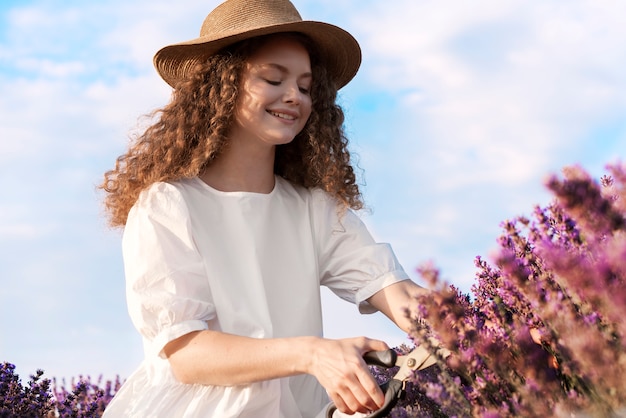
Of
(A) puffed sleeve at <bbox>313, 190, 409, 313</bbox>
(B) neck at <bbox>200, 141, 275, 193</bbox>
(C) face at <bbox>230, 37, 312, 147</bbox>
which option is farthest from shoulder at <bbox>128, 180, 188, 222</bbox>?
(A) puffed sleeve at <bbox>313, 190, 409, 313</bbox>

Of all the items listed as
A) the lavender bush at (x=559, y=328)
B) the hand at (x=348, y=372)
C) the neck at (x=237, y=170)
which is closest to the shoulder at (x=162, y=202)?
the neck at (x=237, y=170)

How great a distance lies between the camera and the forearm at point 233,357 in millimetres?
2143

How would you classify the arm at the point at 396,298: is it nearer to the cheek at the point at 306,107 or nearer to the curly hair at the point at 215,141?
the curly hair at the point at 215,141

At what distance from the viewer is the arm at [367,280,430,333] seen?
289cm

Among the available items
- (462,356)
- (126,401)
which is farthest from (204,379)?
(462,356)

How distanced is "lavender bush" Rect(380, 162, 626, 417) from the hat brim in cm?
147

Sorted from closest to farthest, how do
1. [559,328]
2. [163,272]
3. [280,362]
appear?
[559,328] < [280,362] < [163,272]

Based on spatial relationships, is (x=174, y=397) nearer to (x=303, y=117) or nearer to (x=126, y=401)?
(x=126, y=401)

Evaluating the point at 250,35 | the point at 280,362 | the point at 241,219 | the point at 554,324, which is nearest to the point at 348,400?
the point at 280,362

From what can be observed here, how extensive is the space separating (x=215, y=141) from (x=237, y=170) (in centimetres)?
16

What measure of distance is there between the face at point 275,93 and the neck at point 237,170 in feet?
0.24

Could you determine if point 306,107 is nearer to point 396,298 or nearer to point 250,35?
point 250,35

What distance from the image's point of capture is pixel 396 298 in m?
2.94

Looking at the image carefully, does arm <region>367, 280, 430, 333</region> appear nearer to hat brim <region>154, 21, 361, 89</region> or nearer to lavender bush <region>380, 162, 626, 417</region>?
lavender bush <region>380, 162, 626, 417</region>
